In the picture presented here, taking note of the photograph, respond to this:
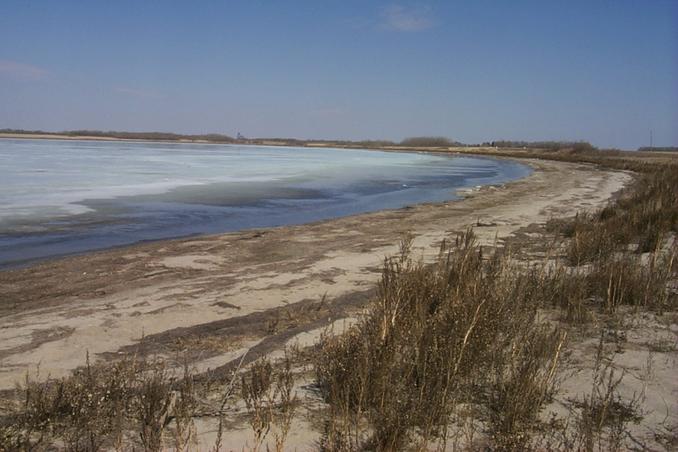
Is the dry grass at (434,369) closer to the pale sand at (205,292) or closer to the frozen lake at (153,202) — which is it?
the pale sand at (205,292)

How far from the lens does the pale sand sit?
3.96 m

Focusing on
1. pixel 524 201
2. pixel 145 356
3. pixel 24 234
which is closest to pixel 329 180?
pixel 524 201

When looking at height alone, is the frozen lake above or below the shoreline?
above

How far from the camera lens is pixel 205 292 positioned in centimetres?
597

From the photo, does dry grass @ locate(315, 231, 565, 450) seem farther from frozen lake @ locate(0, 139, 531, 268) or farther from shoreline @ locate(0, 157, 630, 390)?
frozen lake @ locate(0, 139, 531, 268)

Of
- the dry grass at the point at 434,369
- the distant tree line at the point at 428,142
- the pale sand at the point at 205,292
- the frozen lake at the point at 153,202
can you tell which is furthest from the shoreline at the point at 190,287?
the distant tree line at the point at 428,142

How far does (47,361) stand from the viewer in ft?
12.8

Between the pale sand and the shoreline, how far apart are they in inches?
0.6

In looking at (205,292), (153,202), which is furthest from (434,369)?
(153,202)

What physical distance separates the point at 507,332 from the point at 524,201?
13642mm

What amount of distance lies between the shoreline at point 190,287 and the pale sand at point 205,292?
0.05ft

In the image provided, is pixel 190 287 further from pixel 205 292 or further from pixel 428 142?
pixel 428 142

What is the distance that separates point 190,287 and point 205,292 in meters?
0.35

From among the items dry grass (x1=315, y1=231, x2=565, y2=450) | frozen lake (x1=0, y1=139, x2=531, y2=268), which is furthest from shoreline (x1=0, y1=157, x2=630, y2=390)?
frozen lake (x1=0, y1=139, x2=531, y2=268)
